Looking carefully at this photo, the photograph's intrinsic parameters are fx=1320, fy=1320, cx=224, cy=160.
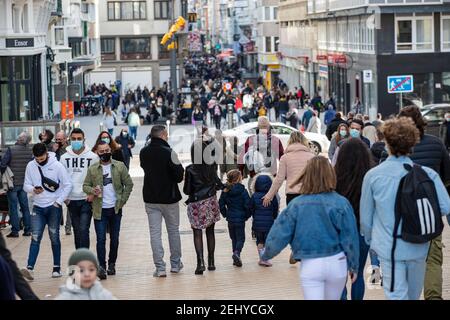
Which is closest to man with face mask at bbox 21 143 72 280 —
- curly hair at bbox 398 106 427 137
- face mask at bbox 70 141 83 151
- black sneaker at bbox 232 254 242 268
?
face mask at bbox 70 141 83 151

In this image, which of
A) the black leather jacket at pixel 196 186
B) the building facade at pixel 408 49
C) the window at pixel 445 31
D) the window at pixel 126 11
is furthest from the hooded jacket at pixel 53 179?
the window at pixel 126 11

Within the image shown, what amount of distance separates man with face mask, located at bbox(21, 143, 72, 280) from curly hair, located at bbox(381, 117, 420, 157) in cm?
644

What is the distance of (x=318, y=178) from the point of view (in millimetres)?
9492

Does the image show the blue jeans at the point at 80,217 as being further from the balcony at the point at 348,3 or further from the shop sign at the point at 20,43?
the balcony at the point at 348,3

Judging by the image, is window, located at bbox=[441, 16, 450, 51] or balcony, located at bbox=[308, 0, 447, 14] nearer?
balcony, located at bbox=[308, 0, 447, 14]

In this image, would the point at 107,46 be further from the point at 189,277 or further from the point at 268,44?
the point at 189,277

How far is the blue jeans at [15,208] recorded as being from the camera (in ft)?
65.5

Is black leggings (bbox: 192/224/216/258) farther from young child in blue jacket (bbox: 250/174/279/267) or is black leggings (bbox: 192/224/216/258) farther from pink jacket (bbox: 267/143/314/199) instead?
pink jacket (bbox: 267/143/314/199)

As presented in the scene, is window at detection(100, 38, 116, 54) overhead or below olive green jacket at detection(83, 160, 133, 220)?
overhead

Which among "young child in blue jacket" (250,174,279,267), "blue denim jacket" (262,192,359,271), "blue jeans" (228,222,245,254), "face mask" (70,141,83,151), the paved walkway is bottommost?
the paved walkway

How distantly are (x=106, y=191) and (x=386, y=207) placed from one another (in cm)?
645

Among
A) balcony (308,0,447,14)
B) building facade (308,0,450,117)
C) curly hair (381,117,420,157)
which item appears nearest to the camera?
curly hair (381,117,420,157)

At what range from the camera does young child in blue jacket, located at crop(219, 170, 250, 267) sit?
53.1ft
